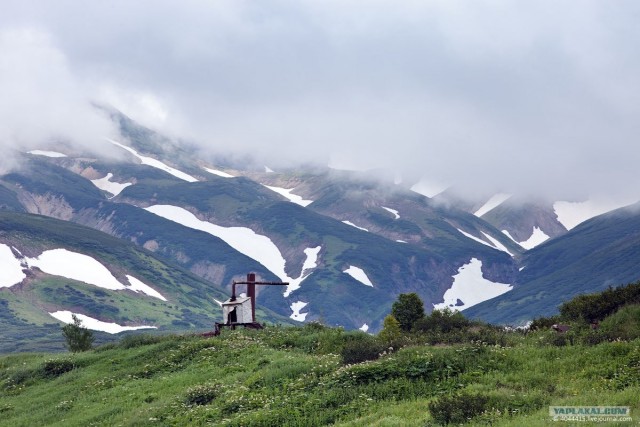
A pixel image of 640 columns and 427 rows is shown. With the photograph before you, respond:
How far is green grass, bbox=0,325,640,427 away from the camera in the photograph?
19.8 meters

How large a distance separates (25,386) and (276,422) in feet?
75.8

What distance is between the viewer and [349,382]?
23.8 m

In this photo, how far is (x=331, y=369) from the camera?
26.8 m

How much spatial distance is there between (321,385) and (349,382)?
1088 mm

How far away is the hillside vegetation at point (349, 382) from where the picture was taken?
1934cm

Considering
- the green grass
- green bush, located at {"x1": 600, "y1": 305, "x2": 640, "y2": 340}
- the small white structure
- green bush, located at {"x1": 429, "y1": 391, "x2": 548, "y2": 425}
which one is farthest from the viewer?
the small white structure

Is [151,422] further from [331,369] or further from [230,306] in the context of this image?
[230,306]

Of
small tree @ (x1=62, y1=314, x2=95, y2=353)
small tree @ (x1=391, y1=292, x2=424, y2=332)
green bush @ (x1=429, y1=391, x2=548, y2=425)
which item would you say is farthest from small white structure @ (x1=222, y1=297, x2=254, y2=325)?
green bush @ (x1=429, y1=391, x2=548, y2=425)

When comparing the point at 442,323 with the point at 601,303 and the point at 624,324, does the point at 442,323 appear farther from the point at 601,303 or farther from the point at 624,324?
the point at 624,324

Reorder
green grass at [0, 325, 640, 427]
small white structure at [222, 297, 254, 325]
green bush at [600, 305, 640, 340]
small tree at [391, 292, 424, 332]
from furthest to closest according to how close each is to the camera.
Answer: small tree at [391, 292, 424, 332], small white structure at [222, 297, 254, 325], green bush at [600, 305, 640, 340], green grass at [0, 325, 640, 427]

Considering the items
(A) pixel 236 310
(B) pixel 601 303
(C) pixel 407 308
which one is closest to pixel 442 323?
(B) pixel 601 303

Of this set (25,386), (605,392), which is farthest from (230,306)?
(605,392)

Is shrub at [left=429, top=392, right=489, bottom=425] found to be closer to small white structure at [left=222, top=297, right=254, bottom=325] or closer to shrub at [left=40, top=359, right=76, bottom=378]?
shrub at [left=40, top=359, right=76, bottom=378]

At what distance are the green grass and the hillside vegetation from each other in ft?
Result: 0.19
